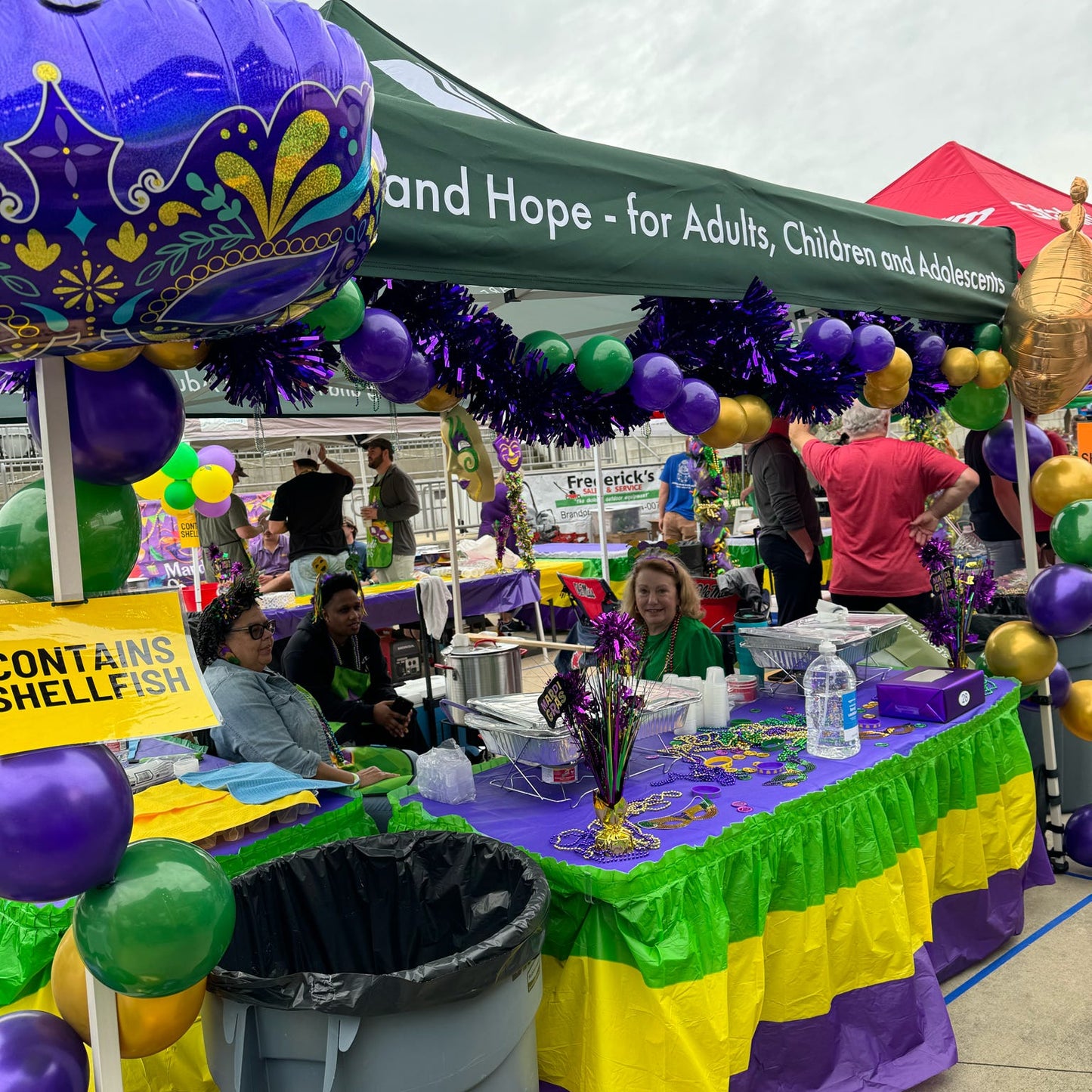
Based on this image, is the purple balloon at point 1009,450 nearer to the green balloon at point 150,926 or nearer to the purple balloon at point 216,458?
the green balloon at point 150,926

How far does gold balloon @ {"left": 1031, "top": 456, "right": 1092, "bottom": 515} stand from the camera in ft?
11.6

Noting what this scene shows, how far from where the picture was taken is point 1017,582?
4.12 meters

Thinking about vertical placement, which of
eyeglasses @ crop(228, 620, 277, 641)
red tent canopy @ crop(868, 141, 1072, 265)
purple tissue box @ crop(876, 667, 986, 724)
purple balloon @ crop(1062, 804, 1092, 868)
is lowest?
purple balloon @ crop(1062, 804, 1092, 868)

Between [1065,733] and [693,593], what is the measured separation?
1628 mm

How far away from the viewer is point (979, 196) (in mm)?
5016

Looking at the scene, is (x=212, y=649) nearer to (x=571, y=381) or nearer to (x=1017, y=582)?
(x=571, y=381)

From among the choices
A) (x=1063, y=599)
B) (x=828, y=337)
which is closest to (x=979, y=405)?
(x=1063, y=599)

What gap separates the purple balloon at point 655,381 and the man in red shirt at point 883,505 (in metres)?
1.64

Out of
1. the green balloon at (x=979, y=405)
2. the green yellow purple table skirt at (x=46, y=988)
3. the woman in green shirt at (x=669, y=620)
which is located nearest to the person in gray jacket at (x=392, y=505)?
the woman in green shirt at (x=669, y=620)

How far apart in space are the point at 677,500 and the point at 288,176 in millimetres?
6526

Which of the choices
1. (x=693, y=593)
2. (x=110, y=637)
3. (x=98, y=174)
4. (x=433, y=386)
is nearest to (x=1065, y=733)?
(x=693, y=593)

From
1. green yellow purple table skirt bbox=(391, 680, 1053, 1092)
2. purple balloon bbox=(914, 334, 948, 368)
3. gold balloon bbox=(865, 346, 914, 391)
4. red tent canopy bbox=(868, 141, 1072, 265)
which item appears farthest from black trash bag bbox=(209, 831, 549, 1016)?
red tent canopy bbox=(868, 141, 1072, 265)

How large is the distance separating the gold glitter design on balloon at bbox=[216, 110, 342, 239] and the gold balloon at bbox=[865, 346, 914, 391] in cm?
253

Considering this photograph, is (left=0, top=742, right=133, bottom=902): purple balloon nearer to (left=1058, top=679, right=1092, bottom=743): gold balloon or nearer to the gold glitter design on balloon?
the gold glitter design on balloon
